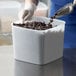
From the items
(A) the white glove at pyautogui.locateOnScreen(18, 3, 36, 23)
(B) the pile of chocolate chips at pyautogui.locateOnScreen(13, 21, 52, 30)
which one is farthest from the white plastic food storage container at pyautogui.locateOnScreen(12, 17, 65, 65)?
(A) the white glove at pyautogui.locateOnScreen(18, 3, 36, 23)

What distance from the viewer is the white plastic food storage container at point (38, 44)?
46.9 inches

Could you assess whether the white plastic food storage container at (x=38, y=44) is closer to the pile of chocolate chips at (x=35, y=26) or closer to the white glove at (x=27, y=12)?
the pile of chocolate chips at (x=35, y=26)

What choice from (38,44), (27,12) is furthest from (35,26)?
(27,12)

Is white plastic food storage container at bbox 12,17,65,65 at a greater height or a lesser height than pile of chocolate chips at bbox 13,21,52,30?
lesser

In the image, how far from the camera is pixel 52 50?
49.3 inches

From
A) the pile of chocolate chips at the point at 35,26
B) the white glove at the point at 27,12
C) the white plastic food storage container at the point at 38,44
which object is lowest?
the white plastic food storage container at the point at 38,44

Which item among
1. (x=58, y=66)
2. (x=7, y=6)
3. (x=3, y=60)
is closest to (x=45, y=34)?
(x=58, y=66)

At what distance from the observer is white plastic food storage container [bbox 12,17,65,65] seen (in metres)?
1.19

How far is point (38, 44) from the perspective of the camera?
119 cm

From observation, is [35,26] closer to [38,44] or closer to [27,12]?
[38,44]

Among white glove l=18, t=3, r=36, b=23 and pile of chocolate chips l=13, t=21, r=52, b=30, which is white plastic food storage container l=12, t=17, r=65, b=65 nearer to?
pile of chocolate chips l=13, t=21, r=52, b=30

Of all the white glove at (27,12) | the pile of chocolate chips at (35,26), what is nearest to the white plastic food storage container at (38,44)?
the pile of chocolate chips at (35,26)

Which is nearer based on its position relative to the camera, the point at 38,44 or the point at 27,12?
the point at 38,44

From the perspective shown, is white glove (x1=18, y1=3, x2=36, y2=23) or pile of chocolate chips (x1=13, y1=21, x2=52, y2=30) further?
white glove (x1=18, y1=3, x2=36, y2=23)
